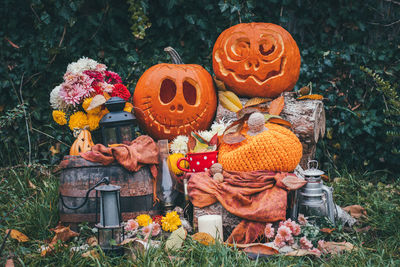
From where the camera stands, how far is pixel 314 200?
2758mm

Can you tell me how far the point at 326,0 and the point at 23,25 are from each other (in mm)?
3250

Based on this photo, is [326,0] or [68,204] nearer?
[68,204]

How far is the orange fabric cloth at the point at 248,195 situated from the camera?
264 centimetres

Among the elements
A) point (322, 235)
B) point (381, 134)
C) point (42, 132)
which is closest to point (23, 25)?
point (42, 132)

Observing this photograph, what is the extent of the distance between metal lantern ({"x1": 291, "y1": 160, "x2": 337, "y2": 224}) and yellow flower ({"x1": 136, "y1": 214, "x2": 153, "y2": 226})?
1.00 metres

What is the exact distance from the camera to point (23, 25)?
13.8 feet

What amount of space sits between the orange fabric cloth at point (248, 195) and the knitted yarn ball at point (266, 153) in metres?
0.06

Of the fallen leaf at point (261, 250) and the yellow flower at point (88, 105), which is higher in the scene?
the yellow flower at point (88, 105)

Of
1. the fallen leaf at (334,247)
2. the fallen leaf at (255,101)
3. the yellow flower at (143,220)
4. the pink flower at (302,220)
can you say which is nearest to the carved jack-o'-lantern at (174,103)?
the fallen leaf at (255,101)

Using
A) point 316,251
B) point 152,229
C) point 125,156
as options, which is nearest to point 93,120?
point 125,156

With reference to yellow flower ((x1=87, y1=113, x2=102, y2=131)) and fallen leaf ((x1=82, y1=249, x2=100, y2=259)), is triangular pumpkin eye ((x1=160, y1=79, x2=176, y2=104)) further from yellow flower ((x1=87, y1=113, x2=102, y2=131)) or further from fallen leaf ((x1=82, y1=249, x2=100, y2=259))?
fallen leaf ((x1=82, y1=249, x2=100, y2=259))

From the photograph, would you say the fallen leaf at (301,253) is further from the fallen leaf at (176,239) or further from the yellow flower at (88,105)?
the yellow flower at (88,105)

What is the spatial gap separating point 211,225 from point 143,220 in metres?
0.49

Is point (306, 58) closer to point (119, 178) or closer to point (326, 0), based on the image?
point (326, 0)
